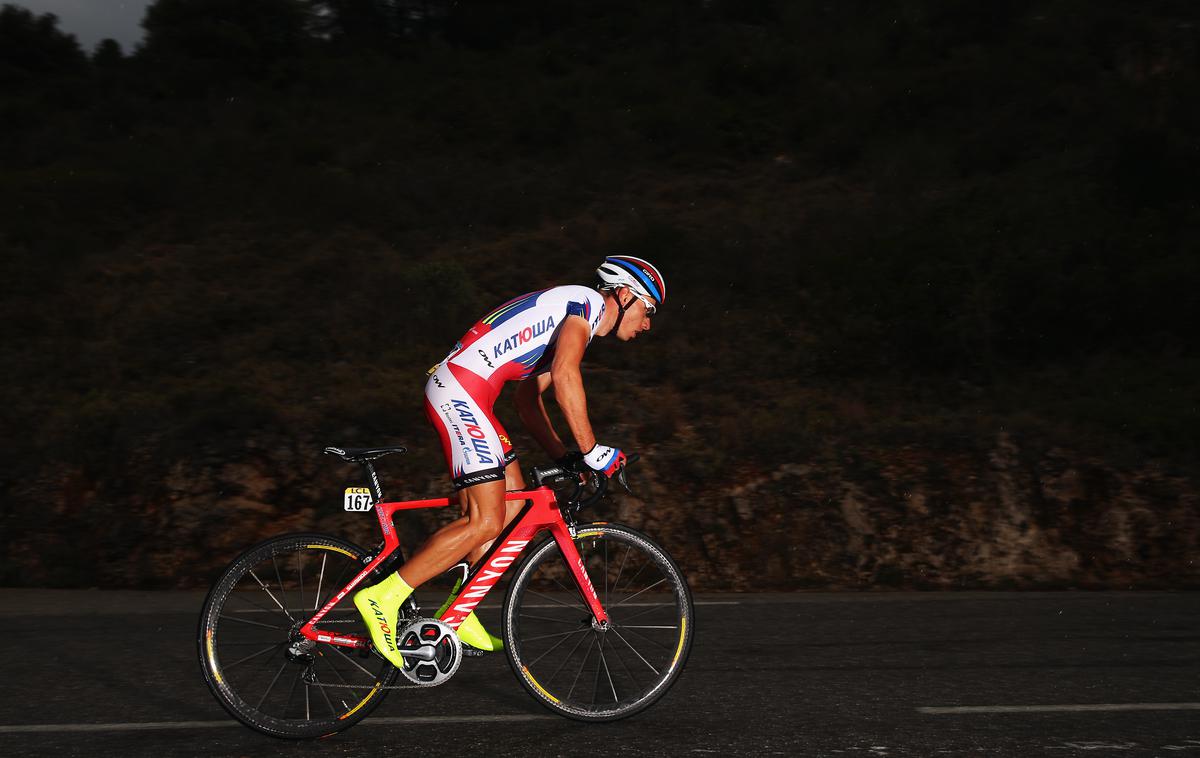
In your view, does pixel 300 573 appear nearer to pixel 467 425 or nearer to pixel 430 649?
pixel 430 649

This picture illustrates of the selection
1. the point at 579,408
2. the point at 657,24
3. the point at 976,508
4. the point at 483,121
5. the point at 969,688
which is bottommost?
the point at 976,508

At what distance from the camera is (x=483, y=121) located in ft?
87.3

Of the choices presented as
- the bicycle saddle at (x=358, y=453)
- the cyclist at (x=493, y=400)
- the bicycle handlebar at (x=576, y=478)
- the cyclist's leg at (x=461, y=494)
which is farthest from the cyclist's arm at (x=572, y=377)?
the bicycle saddle at (x=358, y=453)

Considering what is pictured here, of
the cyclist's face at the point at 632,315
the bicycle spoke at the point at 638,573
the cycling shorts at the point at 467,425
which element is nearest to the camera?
the cycling shorts at the point at 467,425

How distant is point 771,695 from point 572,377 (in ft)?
6.26

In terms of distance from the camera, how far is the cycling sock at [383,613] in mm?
4312

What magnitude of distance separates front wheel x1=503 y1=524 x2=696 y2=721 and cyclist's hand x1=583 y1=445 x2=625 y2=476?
14.8 inches

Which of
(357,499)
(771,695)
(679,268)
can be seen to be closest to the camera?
(357,499)

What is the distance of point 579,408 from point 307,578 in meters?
1.32

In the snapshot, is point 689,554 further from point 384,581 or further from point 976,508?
point 384,581

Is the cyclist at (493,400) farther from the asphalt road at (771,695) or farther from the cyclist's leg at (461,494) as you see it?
the asphalt road at (771,695)

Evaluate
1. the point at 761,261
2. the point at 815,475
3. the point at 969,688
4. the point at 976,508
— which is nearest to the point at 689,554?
the point at 815,475

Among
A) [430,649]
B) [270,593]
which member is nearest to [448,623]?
[430,649]

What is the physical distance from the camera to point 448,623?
441cm
